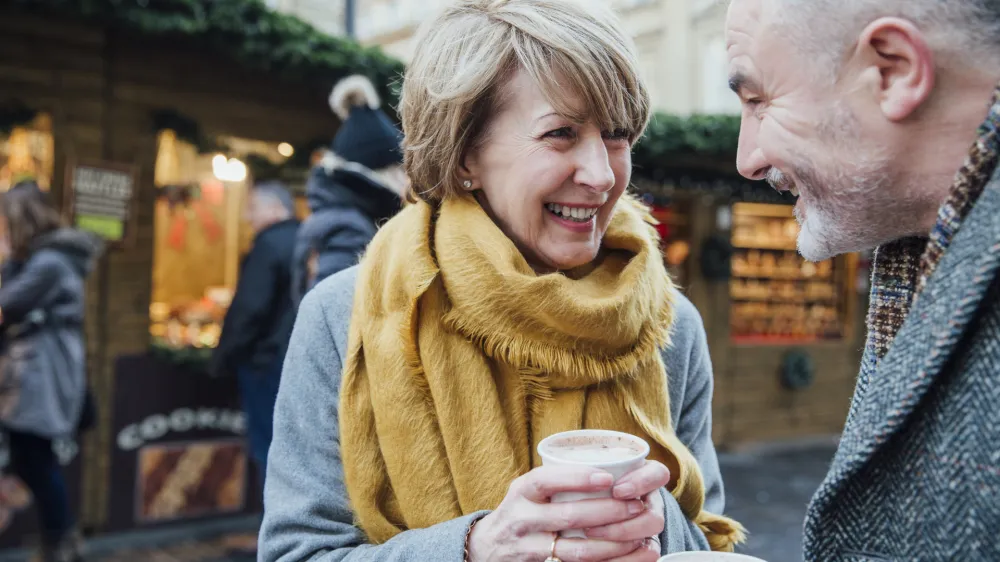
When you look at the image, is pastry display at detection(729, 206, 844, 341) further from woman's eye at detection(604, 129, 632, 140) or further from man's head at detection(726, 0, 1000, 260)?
man's head at detection(726, 0, 1000, 260)

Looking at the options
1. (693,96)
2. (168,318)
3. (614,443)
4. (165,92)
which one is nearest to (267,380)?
(168,318)

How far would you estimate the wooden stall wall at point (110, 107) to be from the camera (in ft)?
16.3

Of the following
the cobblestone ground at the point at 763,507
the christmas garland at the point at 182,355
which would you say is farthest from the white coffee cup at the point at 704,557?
the christmas garland at the point at 182,355

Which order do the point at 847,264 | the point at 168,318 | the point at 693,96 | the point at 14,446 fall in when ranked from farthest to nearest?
the point at 693,96, the point at 847,264, the point at 168,318, the point at 14,446

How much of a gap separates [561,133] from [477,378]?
1.57 ft

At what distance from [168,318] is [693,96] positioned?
10222 mm

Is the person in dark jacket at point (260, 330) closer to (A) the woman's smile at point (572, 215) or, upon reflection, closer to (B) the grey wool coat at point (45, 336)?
(B) the grey wool coat at point (45, 336)

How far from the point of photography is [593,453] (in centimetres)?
112

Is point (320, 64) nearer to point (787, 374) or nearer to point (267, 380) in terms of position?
point (267, 380)

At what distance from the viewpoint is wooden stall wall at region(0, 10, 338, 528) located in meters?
4.96

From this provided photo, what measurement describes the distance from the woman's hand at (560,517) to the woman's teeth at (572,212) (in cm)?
61

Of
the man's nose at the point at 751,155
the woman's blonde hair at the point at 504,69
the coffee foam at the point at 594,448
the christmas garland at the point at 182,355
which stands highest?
the woman's blonde hair at the point at 504,69

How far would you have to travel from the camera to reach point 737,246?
31.9 ft

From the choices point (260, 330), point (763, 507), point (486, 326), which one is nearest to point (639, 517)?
point (486, 326)
